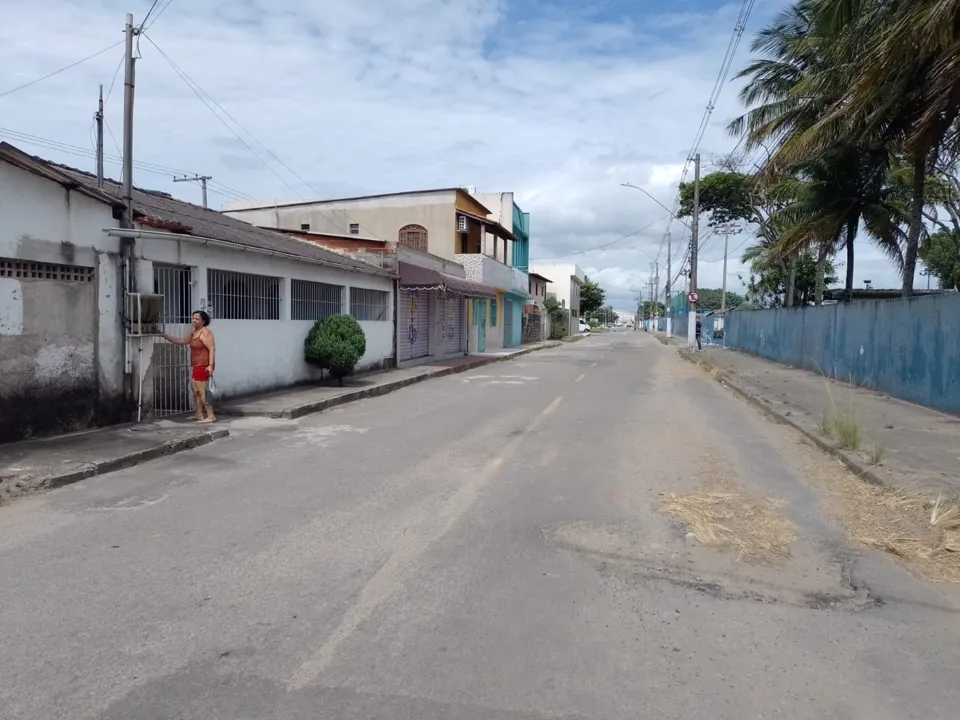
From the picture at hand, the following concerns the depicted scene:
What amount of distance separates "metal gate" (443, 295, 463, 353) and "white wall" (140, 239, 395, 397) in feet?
36.2

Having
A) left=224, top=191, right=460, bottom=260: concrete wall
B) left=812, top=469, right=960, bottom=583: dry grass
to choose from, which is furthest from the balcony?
left=812, top=469, right=960, bottom=583: dry grass

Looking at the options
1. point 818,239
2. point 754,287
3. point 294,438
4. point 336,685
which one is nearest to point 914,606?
point 336,685

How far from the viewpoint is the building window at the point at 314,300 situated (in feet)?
53.1

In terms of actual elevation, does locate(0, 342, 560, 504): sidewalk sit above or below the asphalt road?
above

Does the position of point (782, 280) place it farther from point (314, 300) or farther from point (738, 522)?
point (738, 522)

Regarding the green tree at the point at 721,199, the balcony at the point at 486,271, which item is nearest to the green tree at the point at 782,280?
the green tree at the point at 721,199

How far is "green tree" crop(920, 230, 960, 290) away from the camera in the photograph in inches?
1265

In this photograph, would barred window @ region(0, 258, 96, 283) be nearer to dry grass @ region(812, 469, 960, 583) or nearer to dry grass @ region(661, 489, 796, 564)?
dry grass @ region(661, 489, 796, 564)

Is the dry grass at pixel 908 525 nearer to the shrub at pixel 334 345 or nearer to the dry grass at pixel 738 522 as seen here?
Answer: the dry grass at pixel 738 522

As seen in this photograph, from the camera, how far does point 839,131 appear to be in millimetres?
14914

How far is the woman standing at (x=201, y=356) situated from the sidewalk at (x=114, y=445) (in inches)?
13.2

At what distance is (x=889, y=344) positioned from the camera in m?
15.3

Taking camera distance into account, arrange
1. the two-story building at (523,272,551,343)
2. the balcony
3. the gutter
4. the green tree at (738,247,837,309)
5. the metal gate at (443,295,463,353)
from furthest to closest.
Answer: the two-story building at (523,272,551,343) → the green tree at (738,247,837,309) → the balcony → the metal gate at (443,295,463,353) → the gutter

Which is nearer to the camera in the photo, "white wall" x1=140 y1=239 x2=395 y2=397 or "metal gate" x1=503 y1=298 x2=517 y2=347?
"white wall" x1=140 y1=239 x2=395 y2=397
